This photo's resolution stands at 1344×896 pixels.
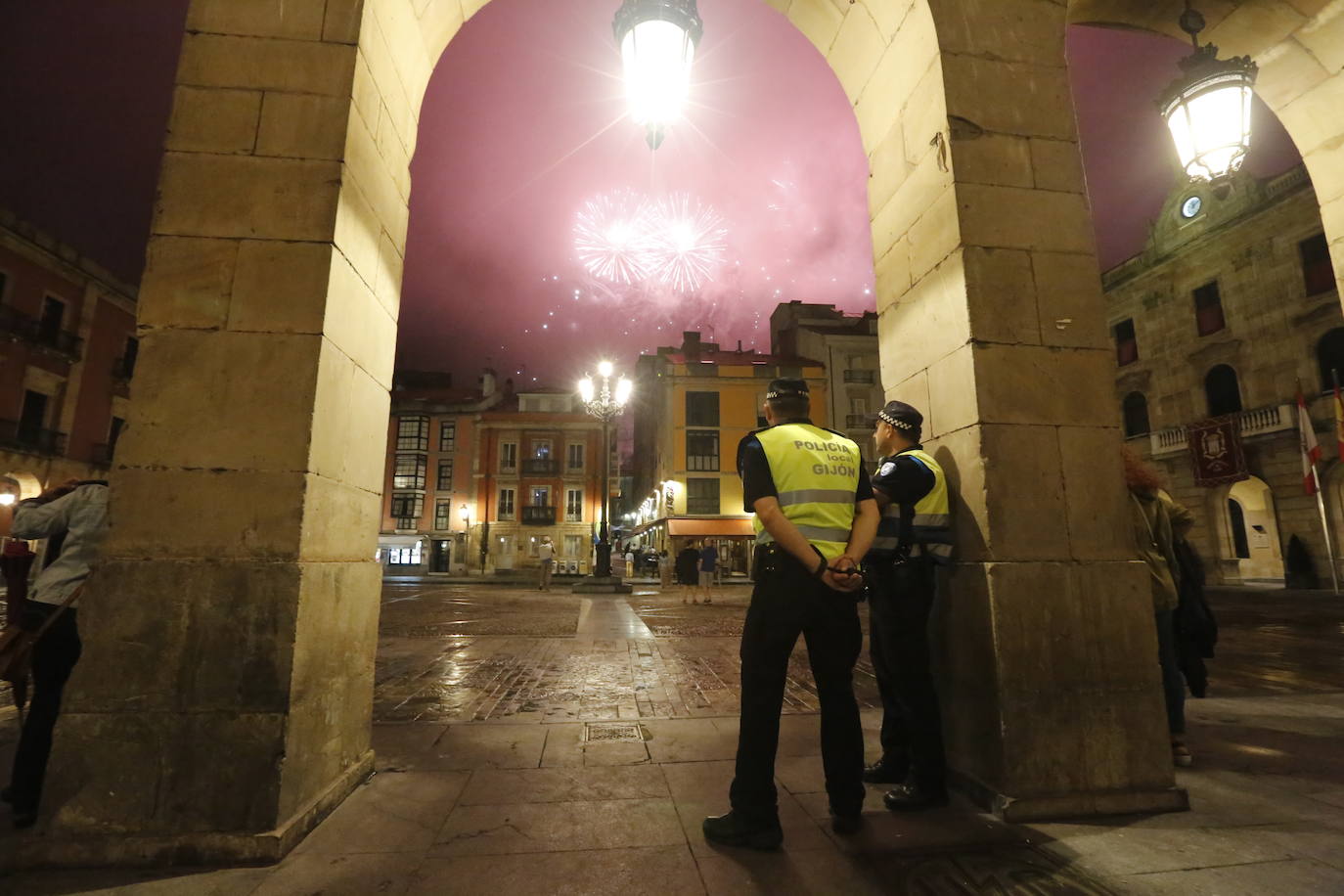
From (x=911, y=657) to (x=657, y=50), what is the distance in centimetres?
353

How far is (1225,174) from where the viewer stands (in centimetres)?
411

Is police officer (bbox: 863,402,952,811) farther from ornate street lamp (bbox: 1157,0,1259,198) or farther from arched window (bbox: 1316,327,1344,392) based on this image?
arched window (bbox: 1316,327,1344,392)

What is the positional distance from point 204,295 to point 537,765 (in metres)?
2.55

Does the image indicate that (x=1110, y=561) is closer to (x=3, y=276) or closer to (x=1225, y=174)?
(x=1225, y=174)

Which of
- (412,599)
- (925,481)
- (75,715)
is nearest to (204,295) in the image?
(75,715)

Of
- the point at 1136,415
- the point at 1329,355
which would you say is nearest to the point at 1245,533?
the point at 1136,415

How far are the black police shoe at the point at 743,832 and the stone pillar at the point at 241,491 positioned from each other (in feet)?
4.91

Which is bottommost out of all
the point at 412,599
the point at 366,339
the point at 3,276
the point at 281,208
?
Answer: the point at 412,599

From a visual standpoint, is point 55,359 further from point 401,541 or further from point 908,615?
point 908,615

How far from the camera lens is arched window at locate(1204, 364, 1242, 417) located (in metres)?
20.0

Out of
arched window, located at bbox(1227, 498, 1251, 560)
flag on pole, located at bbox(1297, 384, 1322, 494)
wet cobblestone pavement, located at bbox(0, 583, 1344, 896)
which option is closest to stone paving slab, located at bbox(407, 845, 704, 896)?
wet cobblestone pavement, located at bbox(0, 583, 1344, 896)

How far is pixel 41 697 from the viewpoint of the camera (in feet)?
8.32

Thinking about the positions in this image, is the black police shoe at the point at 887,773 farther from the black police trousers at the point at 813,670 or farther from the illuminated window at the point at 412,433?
the illuminated window at the point at 412,433

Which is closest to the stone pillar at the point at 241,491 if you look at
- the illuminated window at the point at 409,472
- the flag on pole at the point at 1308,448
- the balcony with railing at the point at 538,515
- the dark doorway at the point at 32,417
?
the flag on pole at the point at 1308,448
